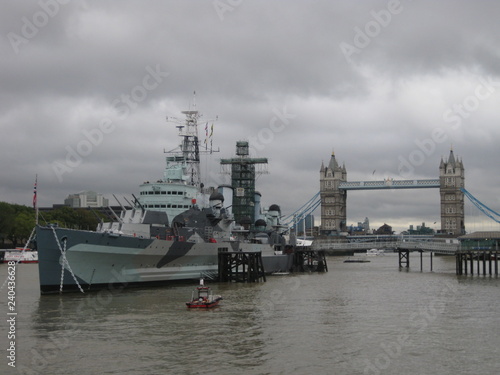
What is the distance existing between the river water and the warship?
133cm

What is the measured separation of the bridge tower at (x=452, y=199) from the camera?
16962 centimetres

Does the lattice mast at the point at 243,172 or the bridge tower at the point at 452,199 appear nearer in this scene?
the lattice mast at the point at 243,172

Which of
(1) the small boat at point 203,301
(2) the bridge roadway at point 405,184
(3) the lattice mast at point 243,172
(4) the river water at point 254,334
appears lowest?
(4) the river water at point 254,334

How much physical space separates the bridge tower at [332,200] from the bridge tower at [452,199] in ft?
96.1

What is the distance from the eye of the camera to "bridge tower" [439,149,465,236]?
170 m

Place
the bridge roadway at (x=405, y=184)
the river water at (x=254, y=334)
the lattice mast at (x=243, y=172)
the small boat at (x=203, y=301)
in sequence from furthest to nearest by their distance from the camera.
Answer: the bridge roadway at (x=405, y=184)
the lattice mast at (x=243, y=172)
the small boat at (x=203, y=301)
the river water at (x=254, y=334)

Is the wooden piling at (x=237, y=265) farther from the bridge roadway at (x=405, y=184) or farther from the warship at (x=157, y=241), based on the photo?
the bridge roadway at (x=405, y=184)

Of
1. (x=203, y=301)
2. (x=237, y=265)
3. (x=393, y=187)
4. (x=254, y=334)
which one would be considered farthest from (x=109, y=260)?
(x=393, y=187)

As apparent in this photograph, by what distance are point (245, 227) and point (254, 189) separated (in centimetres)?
1543

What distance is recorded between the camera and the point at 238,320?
80.5ft

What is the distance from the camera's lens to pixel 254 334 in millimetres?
21500

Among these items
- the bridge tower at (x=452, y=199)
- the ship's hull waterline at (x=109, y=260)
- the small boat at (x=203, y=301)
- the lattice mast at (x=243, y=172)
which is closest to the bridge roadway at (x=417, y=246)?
the lattice mast at (x=243, y=172)

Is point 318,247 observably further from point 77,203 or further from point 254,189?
point 77,203

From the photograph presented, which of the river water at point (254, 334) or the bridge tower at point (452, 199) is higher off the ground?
the bridge tower at point (452, 199)
